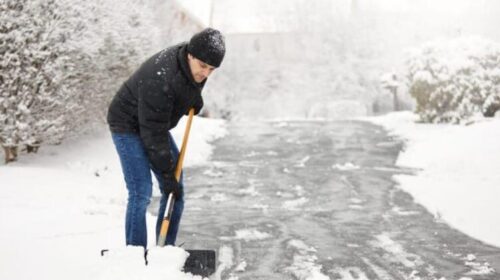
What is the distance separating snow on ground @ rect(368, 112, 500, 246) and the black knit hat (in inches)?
146

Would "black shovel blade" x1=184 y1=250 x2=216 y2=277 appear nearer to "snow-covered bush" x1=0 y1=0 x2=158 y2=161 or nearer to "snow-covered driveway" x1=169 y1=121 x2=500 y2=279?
"snow-covered driveway" x1=169 y1=121 x2=500 y2=279

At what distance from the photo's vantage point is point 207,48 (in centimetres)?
383

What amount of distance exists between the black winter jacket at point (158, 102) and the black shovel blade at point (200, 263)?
1.97 feet

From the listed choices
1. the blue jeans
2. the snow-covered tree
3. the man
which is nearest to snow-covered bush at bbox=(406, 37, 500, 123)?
the snow-covered tree

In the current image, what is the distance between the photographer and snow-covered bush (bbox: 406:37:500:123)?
1476 cm

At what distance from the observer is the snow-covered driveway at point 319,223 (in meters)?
4.99

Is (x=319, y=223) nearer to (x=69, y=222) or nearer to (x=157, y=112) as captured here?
(x=69, y=222)

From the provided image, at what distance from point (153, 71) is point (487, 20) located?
35807 millimetres

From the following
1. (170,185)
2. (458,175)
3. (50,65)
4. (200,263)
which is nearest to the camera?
(200,263)

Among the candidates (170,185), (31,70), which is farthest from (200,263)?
(31,70)

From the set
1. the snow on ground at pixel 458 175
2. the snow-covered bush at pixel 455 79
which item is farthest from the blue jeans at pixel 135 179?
the snow-covered bush at pixel 455 79

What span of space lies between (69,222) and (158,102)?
2656mm

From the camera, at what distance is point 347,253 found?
18.0ft

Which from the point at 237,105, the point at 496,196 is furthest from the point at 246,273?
the point at 237,105
